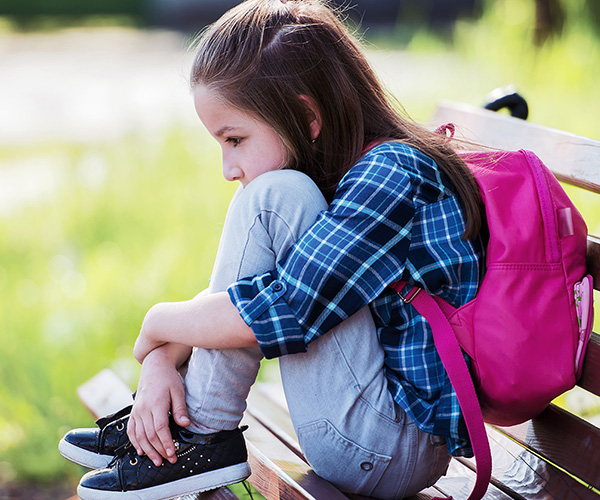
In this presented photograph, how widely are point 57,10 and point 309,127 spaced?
12143mm

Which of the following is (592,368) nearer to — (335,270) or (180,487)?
(335,270)

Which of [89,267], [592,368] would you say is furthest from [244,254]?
[89,267]

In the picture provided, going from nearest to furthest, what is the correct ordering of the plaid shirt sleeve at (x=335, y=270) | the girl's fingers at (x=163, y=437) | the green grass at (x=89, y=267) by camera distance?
the plaid shirt sleeve at (x=335, y=270)
the girl's fingers at (x=163, y=437)
the green grass at (x=89, y=267)

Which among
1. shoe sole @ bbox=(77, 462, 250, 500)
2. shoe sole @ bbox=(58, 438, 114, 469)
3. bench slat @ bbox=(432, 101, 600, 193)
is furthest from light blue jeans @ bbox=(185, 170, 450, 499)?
bench slat @ bbox=(432, 101, 600, 193)

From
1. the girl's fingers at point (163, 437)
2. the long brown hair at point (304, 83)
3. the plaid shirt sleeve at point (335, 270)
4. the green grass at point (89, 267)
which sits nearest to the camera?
the plaid shirt sleeve at point (335, 270)

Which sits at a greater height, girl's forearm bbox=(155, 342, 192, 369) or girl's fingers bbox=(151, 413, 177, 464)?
girl's forearm bbox=(155, 342, 192, 369)

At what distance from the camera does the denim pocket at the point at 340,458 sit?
144 cm

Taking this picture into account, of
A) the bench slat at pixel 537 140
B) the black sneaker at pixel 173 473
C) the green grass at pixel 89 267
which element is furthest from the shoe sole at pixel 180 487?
the green grass at pixel 89 267

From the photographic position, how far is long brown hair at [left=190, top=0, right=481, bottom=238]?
156 centimetres

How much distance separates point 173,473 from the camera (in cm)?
148

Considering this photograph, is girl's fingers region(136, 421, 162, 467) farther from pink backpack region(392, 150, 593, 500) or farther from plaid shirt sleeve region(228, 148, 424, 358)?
pink backpack region(392, 150, 593, 500)

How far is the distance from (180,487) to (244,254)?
0.48m

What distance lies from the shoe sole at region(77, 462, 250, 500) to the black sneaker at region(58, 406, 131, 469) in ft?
0.30

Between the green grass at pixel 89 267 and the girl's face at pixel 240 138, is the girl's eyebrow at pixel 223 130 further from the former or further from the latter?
the green grass at pixel 89 267
